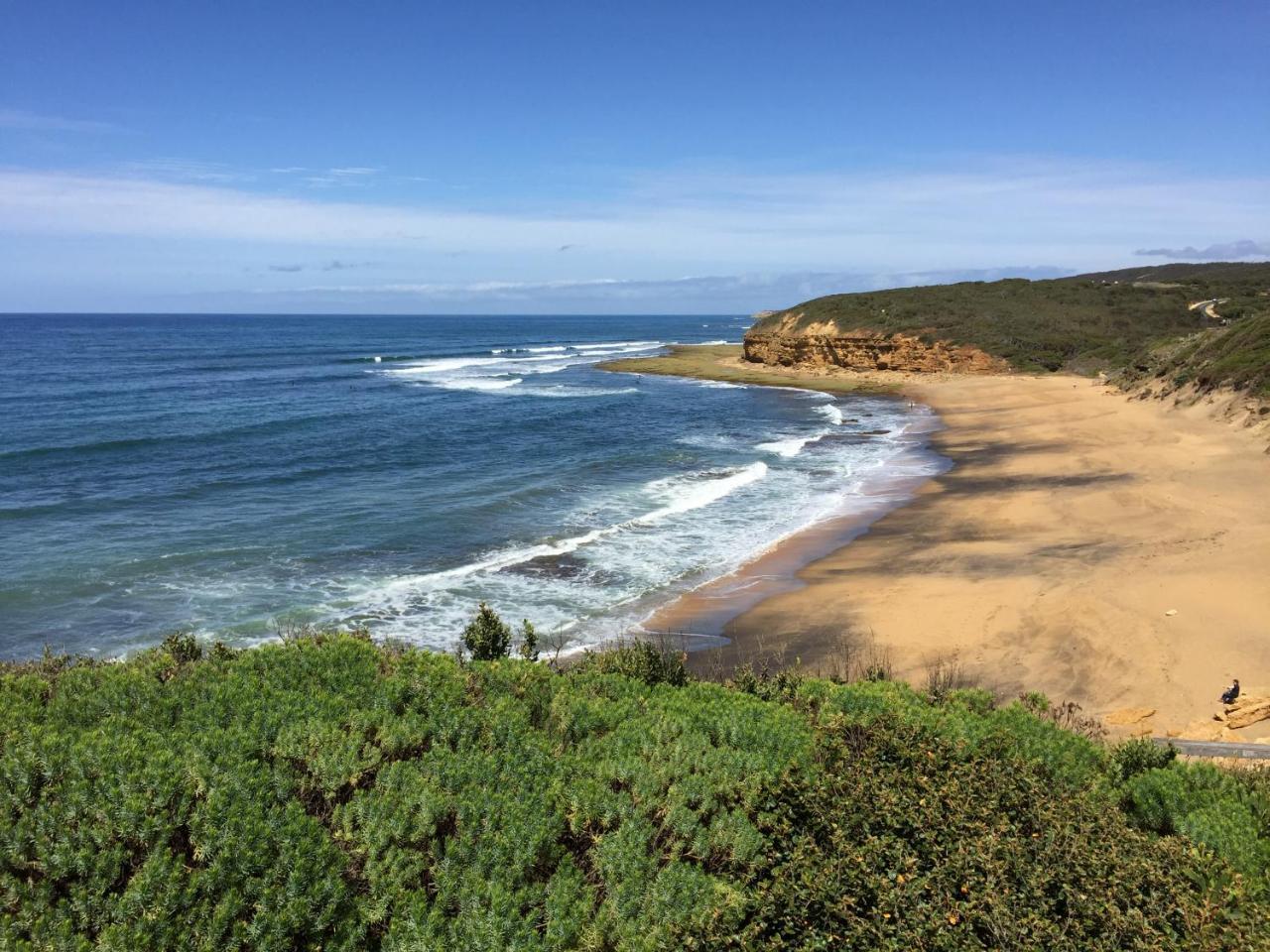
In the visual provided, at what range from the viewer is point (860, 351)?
69000mm

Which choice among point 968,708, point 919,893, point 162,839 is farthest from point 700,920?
point 968,708

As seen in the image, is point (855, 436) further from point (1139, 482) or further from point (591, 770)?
point (591, 770)

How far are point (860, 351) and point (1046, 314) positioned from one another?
56.5ft

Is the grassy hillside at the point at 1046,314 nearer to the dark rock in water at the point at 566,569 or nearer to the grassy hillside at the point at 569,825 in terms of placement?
the dark rock in water at the point at 566,569

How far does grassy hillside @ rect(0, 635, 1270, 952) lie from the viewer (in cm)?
443

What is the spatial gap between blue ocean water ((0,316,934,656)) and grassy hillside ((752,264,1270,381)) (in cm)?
1718

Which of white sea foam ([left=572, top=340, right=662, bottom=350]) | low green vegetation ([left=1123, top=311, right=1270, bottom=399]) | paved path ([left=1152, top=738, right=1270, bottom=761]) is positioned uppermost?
white sea foam ([left=572, top=340, right=662, bottom=350])

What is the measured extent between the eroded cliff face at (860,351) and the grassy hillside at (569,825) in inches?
2404

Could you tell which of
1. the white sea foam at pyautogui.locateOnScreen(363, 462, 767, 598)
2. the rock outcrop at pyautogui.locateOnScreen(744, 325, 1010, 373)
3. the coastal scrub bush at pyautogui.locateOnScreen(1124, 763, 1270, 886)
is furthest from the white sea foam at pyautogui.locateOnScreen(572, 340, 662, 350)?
the coastal scrub bush at pyautogui.locateOnScreen(1124, 763, 1270, 886)

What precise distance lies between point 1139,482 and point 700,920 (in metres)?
25.8

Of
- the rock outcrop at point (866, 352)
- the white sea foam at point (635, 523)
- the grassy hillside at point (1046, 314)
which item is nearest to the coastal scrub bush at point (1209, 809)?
the white sea foam at point (635, 523)

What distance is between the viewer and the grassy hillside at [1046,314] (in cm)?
6219

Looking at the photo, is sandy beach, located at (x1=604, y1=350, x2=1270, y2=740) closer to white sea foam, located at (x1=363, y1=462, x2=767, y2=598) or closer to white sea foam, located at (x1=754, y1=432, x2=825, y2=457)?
white sea foam, located at (x1=363, y1=462, x2=767, y2=598)

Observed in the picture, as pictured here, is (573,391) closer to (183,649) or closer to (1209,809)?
(183,649)
